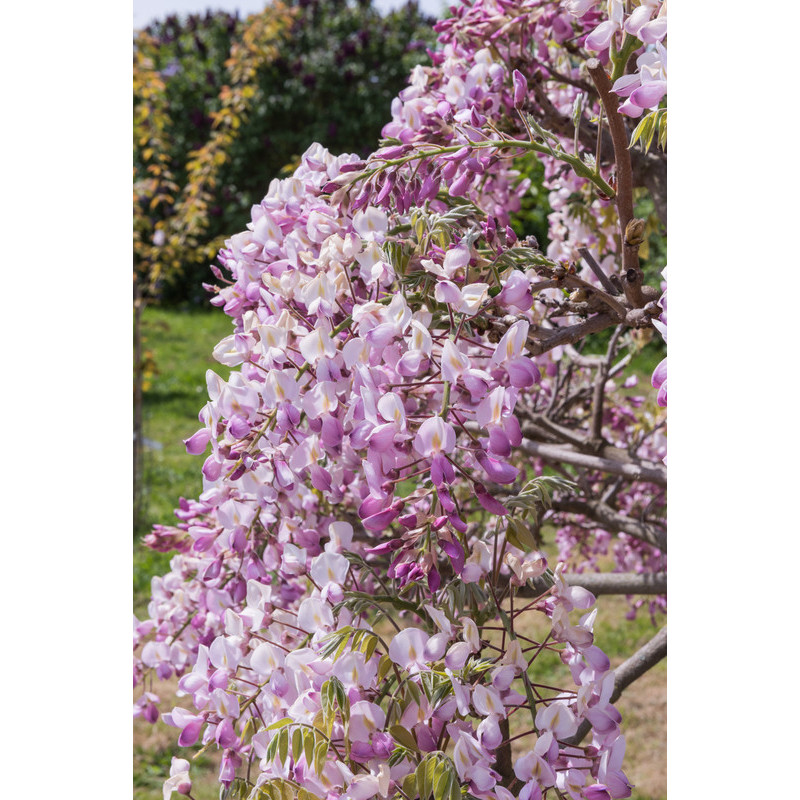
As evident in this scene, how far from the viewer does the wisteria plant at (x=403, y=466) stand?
0.94 metres

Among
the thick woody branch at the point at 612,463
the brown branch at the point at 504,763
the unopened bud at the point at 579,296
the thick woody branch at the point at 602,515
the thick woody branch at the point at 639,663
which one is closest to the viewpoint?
the brown branch at the point at 504,763

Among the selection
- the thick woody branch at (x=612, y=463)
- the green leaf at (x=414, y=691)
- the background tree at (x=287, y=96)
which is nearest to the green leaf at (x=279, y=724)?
the green leaf at (x=414, y=691)

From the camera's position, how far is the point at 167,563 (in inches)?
167

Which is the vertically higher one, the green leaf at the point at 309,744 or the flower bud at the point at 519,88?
the flower bud at the point at 519,88

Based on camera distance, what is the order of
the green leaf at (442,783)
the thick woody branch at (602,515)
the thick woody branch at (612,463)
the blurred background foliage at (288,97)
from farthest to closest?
1. the blurred background foliage at (288,97)
2. the thick woody branch at (602,515)
3. the thick woody branch at (612,463)
4. the green leaf at (442,783)

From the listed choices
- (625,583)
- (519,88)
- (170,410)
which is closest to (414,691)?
(519,88)

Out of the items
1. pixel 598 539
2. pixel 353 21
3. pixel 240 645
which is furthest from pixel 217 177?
pixel 240 645

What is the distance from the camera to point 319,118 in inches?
317

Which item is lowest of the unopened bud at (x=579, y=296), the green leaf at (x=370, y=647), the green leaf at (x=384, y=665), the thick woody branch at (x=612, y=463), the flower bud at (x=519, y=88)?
the green leaf at (x=384, y=665)

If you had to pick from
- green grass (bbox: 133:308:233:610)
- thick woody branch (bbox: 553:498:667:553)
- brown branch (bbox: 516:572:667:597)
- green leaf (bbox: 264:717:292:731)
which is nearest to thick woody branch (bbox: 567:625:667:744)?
brown branch (bbox: 516:572:667:597)

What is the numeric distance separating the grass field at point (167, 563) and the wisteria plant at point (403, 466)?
1510 millimetres

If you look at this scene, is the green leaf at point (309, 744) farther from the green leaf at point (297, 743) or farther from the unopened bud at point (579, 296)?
the unopened bud at point (579, 296)

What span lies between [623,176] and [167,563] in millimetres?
3514

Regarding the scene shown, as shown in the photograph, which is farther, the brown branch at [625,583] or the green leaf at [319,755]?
the brown branch at [625,583]
